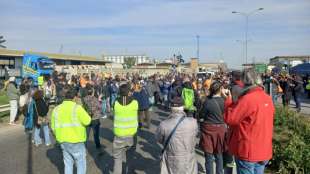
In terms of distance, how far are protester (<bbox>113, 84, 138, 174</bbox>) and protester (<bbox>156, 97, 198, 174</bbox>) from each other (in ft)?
5.43

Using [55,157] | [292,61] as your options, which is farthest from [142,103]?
[292,61]

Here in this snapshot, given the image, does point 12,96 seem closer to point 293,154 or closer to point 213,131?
point 213,131

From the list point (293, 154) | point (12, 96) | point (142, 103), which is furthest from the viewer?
point (12, 96)

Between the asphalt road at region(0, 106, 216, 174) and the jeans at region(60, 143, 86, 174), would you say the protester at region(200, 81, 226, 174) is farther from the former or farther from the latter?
the jeans at region(60, 143, 86, 174)

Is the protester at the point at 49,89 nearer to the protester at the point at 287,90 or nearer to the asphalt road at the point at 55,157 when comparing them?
the asphalt road at the point at 55,157

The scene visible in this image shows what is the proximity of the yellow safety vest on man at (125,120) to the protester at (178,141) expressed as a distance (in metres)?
1.65

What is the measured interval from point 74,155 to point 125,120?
107 cm

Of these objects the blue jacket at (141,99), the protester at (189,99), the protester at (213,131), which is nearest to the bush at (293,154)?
the protester at (213,131)

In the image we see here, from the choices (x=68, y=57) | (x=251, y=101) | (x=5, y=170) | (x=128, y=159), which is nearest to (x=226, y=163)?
(x=128, y=159)

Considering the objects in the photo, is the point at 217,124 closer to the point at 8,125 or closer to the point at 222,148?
the point at 222,148

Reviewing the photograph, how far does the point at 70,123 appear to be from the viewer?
589cm

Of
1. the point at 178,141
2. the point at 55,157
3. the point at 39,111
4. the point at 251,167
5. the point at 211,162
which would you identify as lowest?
the point at 55,157

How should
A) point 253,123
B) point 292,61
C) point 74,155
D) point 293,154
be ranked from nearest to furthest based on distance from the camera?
point 253,123, point 74,155, point 293,154, point 292,61

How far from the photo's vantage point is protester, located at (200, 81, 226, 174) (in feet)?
19.7
